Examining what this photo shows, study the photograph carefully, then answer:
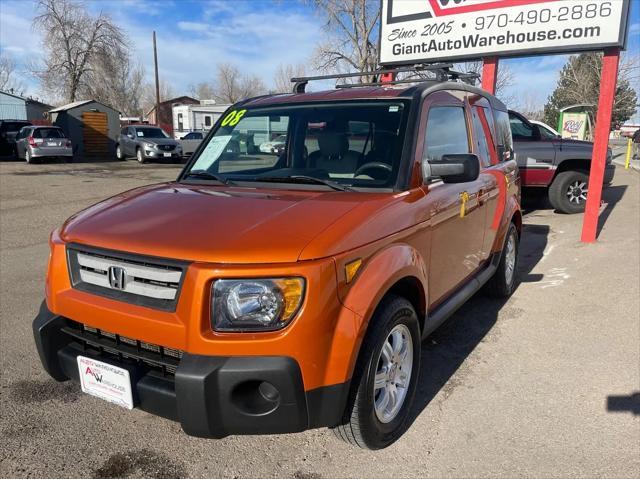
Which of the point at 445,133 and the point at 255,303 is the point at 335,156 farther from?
the point at 255,303

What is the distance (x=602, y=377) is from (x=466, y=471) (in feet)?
5.08

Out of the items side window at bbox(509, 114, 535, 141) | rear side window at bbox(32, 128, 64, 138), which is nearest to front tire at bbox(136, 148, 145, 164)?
rear side window at bbox(32, 128, 64, 138)

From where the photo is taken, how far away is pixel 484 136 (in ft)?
14.0

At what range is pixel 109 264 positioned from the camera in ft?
7.52

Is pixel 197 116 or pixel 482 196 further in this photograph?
pixel 197 116

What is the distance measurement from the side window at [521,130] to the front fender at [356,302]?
860 cm

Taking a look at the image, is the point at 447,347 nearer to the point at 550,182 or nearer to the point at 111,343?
the point at 111,343

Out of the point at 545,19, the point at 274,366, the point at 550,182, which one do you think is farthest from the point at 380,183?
the point at 550,182

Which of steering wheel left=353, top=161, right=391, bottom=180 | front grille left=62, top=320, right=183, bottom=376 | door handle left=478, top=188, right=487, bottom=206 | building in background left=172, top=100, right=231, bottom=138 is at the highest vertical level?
building in background left=172, top=100, right=231, bottom=138

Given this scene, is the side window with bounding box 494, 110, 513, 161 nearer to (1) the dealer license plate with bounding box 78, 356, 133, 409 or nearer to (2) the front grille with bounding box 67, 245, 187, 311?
(2) the front grille with bounding box 67, 245, 187, 311

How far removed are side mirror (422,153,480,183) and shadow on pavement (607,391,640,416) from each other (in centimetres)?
169

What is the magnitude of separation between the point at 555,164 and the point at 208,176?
27.4 feet

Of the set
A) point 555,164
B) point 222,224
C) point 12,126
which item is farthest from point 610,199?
point 12,126

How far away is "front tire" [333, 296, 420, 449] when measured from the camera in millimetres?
2301
